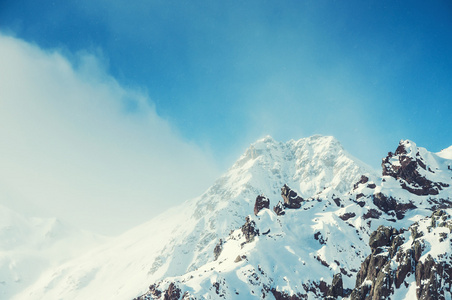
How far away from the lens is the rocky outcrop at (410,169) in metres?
163

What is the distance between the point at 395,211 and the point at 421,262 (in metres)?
86.2

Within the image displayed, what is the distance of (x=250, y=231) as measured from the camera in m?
147

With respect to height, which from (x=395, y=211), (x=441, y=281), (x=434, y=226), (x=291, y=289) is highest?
(x=395, y=211)

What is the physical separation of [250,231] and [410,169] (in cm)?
9077

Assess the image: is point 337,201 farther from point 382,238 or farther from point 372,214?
point 382,238

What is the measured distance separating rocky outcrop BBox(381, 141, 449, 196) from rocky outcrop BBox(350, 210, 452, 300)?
85543 mm

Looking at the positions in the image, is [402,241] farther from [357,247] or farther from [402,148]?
[402,148]

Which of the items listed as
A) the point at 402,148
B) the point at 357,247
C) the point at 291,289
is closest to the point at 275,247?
the point at 291,289

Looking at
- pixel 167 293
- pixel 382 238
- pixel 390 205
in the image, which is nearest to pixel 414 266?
pixel 382 238

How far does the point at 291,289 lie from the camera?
115 meters

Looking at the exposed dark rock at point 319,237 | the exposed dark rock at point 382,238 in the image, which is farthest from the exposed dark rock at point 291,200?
the exposed dark rock at point 382,238

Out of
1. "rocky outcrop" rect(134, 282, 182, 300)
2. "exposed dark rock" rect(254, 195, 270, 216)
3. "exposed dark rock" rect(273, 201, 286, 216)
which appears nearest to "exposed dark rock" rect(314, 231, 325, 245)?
"exposed dark rock" rect(273, 201, 286, 216)

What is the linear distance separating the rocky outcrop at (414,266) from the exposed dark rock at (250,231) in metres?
61.6

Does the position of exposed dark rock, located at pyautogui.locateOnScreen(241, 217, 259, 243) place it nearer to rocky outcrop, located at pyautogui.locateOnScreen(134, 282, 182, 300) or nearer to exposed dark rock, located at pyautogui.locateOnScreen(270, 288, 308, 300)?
exposed dark rock, located at pyautogui.locateOnScreen(270, 288, 308, 300)
